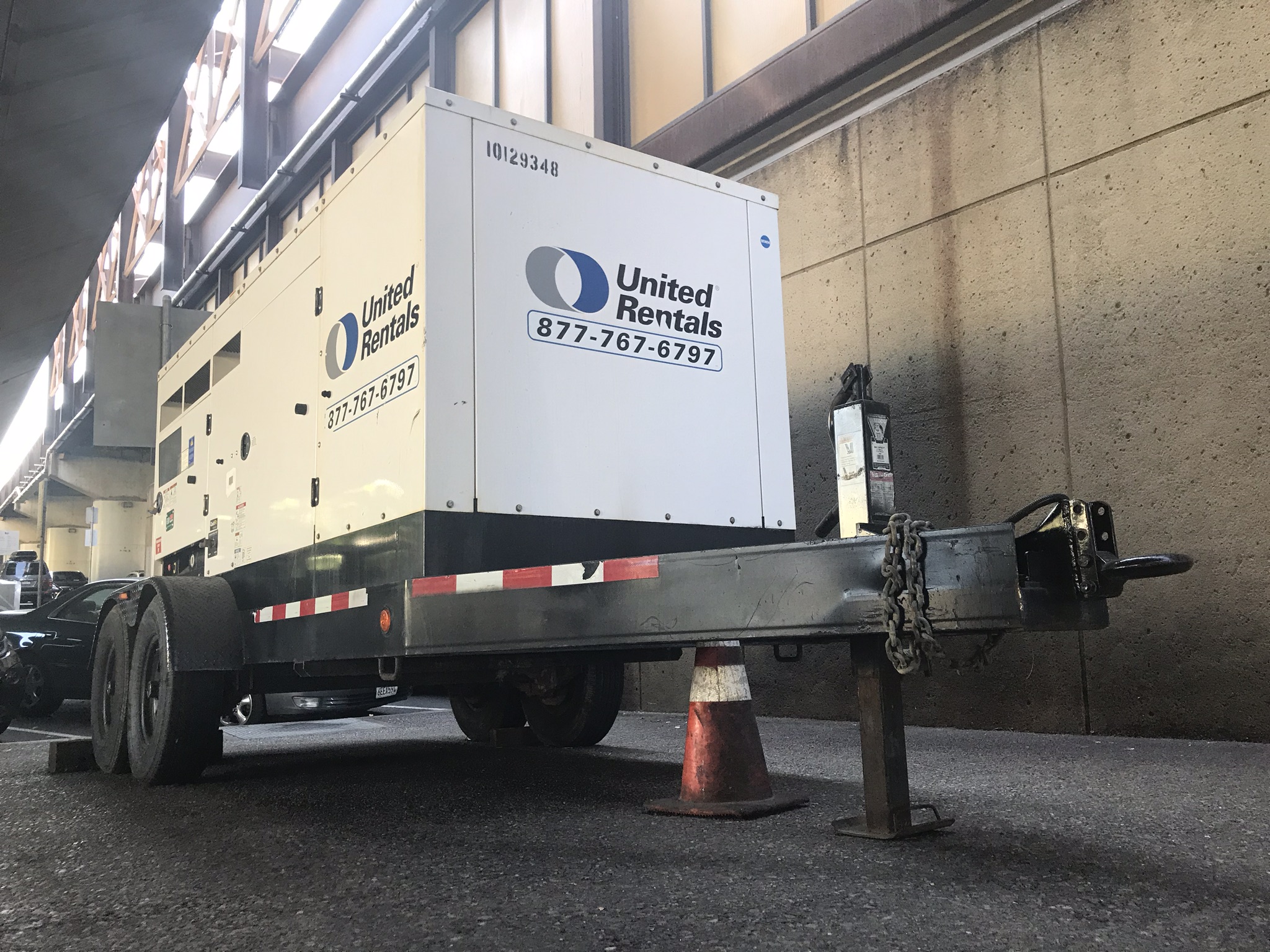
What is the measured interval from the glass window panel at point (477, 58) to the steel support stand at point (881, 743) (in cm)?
1143

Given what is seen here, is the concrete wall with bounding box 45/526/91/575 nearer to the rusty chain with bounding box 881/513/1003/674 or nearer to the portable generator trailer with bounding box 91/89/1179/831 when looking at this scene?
the portable generator trailer with bounding box 91/89/1179/831

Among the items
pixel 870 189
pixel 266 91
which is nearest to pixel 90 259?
pixel 266 91

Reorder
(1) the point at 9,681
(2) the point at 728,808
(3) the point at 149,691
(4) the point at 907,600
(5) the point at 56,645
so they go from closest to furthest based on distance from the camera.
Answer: (4) the point at 907,600 → (2) the point at 728,808 → (3) the point at 149,691 → (1) the point at 9,681 → (5) the point at 56,645

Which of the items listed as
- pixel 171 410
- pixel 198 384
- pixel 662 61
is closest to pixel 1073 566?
pixel 198 384

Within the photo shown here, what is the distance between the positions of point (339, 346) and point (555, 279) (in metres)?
1.10

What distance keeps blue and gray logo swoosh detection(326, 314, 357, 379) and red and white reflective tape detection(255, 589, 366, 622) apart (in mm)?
982

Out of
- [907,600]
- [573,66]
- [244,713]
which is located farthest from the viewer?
[573,66]

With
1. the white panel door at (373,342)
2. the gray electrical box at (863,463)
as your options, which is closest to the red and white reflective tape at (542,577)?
the white panel door at (373,342)

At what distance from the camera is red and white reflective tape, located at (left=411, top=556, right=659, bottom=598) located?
125 inches

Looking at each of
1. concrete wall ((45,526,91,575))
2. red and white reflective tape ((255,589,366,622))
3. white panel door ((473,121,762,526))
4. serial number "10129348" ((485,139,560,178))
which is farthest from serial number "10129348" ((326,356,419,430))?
concrete wall ((45,526,91,575))

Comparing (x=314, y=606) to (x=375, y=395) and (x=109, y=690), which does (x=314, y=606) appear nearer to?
(x=375, y=395)

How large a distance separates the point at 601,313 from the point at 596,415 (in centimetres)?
42

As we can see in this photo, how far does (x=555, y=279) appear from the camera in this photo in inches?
166

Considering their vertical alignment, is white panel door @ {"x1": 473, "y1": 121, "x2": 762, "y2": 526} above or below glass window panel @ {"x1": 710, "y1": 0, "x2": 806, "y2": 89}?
below
